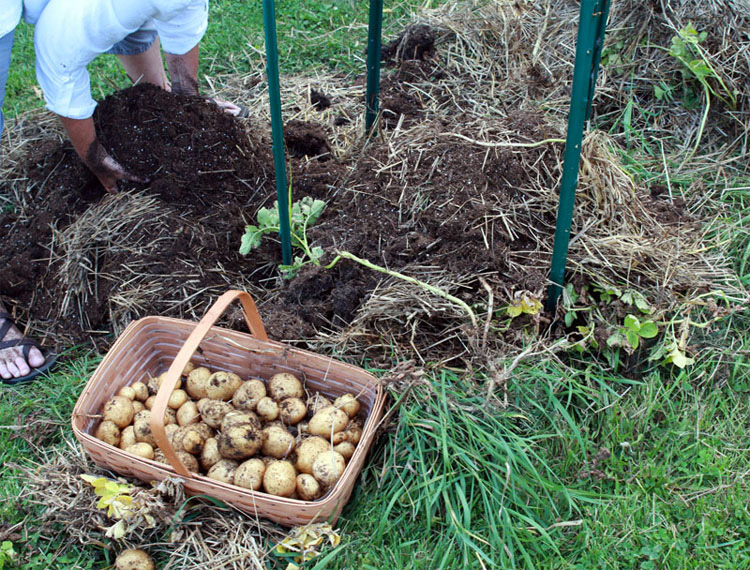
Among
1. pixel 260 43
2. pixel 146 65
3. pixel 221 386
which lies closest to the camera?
pixel 221 386

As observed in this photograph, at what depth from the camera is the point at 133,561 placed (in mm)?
2004

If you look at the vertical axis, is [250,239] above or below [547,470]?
above

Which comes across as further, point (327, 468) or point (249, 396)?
point (249, 396)

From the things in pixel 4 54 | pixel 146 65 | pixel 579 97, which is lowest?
pixel 146 65

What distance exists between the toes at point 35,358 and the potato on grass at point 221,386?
37.0 inches

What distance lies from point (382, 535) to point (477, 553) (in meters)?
0.32

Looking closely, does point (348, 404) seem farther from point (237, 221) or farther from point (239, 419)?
point (237, 221)

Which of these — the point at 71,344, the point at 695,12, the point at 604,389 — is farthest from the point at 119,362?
the point at 695,12

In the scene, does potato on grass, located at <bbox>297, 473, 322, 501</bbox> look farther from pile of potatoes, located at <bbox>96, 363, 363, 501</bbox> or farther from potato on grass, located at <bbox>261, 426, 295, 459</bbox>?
potato on grass, located at <bbox>261, 426, 295, 459</bbox>

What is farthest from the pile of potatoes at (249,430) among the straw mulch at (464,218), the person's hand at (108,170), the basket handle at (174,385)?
the person's hand at (108,170)

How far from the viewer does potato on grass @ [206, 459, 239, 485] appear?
214cm

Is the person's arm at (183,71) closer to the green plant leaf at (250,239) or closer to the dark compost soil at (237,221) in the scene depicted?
the dark compost soil at (237,221)

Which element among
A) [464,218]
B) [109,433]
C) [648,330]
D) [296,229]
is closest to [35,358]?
[109,433]

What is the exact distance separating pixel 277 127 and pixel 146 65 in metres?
1.59
